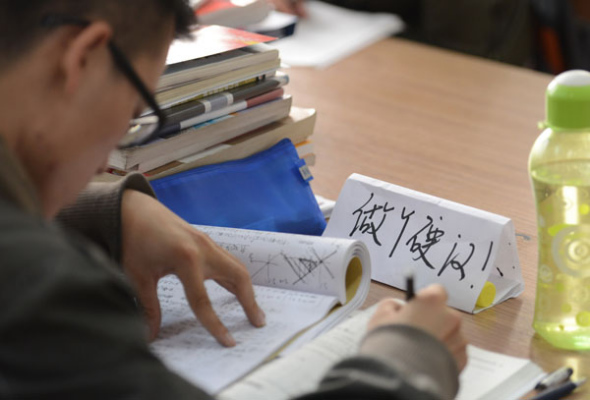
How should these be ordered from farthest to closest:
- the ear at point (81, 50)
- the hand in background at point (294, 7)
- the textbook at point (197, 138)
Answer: the hand in background at point (294, 7) → the textbook at point (197, 138) → the ear at point (81, 50)

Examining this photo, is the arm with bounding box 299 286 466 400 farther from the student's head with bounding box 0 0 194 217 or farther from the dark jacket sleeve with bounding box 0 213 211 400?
the student's head with bounding box 0 0 194 217

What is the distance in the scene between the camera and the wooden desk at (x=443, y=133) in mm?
974

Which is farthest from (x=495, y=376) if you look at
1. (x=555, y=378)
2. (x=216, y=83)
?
(x=216, y=83)

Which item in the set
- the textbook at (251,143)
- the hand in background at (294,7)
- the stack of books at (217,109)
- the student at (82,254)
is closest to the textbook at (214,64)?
the stack of books at (217,109)

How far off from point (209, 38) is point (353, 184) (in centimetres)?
31

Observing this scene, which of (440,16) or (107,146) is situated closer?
(107,146)

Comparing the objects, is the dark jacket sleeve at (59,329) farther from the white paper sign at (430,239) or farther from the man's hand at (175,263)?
the white paper sign at (430,239)

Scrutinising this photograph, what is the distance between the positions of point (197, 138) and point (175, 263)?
0.28 m

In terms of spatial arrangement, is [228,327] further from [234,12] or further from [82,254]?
[234,12]

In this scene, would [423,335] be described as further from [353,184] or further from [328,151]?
[328,151]

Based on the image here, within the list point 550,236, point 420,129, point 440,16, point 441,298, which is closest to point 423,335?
point 441,298

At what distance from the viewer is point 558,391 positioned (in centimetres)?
79

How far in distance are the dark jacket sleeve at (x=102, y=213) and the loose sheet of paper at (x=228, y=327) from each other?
0.09 metres

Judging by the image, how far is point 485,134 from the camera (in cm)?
146
